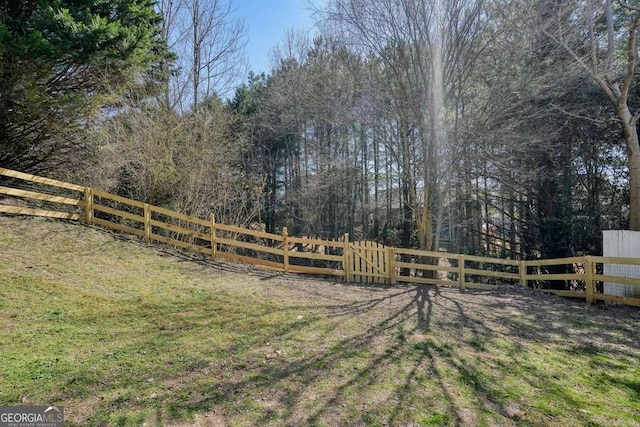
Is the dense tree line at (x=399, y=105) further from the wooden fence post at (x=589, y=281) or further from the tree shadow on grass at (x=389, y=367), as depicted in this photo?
the tree shadow on grass at (x=389, y=367)

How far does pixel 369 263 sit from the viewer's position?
8.41 meters

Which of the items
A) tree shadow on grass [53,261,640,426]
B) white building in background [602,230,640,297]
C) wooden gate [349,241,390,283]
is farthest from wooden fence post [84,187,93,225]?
white building in background [602,230,640,297]

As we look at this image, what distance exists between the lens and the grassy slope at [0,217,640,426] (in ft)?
8.87

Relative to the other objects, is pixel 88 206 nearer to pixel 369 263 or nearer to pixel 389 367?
pixel 369 263

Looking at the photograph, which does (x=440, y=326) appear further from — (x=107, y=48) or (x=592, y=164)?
(x=592, y=164)

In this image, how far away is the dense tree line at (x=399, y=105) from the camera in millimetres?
8266

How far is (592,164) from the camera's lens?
1210cm

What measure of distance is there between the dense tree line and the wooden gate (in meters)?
2.65

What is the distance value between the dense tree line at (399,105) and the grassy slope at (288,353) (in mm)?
3826

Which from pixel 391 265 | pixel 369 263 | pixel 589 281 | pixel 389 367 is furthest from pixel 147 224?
pixel 589 281

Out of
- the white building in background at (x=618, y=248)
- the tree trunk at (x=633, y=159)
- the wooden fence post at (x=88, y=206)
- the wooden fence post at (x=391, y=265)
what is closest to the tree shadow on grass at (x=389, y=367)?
the white building in background at (x=618, y=248)

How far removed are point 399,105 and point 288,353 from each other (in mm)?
8005

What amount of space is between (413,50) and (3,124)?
10.6m

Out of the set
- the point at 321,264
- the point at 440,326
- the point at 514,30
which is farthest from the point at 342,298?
the point at 321,264
